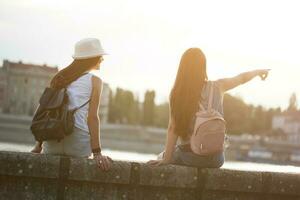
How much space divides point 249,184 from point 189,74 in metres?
0.90

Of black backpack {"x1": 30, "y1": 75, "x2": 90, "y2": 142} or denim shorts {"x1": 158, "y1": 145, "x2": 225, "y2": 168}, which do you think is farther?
denim shorts {"x1": 158, "y1": 145, "x2": 225, "y2": 168}

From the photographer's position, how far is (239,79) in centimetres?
493

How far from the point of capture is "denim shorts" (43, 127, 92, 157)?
184 inches

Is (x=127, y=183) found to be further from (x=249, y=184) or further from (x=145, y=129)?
(x=145, y=129)

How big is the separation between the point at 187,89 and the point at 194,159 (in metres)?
0.51

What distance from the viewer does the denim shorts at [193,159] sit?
482cm

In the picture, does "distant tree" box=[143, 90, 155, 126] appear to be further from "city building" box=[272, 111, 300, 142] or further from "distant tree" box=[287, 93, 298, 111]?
"distant tree" box=[287, 93, 298, 111]

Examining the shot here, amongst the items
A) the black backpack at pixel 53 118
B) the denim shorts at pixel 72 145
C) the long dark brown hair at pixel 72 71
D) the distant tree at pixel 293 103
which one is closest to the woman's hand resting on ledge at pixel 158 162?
the denim shorts at pixel 72 145

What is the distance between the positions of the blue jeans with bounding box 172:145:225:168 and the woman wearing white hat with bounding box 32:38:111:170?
0.64 meters

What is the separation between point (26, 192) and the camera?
14.5 feet

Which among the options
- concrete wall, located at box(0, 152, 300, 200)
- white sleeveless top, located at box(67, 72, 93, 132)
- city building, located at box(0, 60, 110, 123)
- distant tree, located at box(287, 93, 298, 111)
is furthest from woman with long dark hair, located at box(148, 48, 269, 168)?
distant tree, located at box(287, 93, 298, 111)

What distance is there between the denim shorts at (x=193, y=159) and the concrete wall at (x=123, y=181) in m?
0.11

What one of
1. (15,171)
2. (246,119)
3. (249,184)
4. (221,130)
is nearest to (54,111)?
(15,171)

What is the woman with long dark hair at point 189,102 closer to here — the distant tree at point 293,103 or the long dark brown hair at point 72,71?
the long dark brown hair at point 72,71
